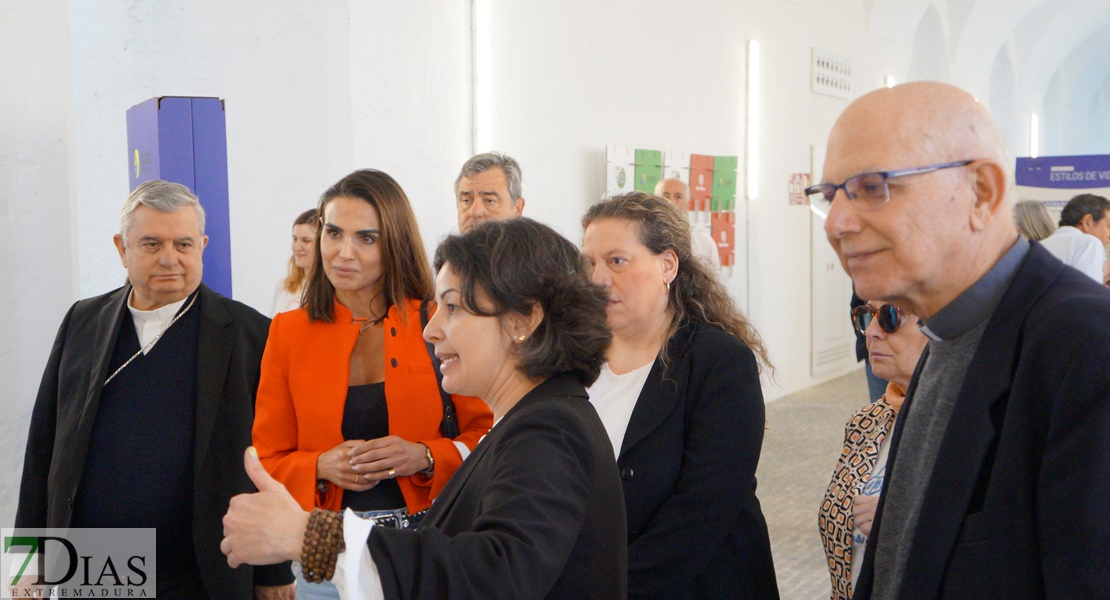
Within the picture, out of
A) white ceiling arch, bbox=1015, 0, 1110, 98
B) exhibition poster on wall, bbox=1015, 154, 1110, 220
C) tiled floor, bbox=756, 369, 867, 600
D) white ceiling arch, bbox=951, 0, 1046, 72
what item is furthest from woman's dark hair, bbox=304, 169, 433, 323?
white ceiling arch, bbox=1015, 0, 1110, 98

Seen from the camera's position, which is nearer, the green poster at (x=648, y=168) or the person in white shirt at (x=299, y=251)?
the person in white shirt at (x=299, y=251)

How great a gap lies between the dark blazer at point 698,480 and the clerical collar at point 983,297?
3.11 feet

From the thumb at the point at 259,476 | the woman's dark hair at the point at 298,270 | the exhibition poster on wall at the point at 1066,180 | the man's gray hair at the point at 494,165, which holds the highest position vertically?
the exhibition poster on wall at the point at 1066,180

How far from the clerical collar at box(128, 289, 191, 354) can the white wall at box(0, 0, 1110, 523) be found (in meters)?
0.89

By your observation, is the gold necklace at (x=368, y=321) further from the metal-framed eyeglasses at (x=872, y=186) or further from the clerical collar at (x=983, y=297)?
the clerical collar at (x=983, y=297)

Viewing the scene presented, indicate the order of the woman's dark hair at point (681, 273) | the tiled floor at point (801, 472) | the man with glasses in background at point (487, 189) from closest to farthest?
the woman's dark hair at point (681, 273), the man with glasses in background at point (487, 189), the tiled floor at point (801, 472)

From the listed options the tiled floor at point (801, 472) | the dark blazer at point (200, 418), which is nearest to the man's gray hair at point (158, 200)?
the dark blazer at point (200, 418)

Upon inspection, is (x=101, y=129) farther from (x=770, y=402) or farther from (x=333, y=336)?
(x=770, y=402)

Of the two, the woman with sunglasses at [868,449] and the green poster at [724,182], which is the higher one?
the green poster at [724,182]

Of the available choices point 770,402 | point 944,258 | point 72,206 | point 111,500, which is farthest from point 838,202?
point 770,402

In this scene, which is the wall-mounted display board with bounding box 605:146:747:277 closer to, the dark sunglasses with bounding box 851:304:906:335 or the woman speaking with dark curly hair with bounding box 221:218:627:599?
the dark sunglasses with bounding box 851:304:906:335

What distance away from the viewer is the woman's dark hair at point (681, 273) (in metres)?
2.53

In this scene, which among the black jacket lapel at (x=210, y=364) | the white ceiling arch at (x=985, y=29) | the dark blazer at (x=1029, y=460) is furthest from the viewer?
the white ceiling arch at (x=985, y=29)

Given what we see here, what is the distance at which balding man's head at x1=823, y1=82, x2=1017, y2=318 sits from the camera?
133 centimetres
